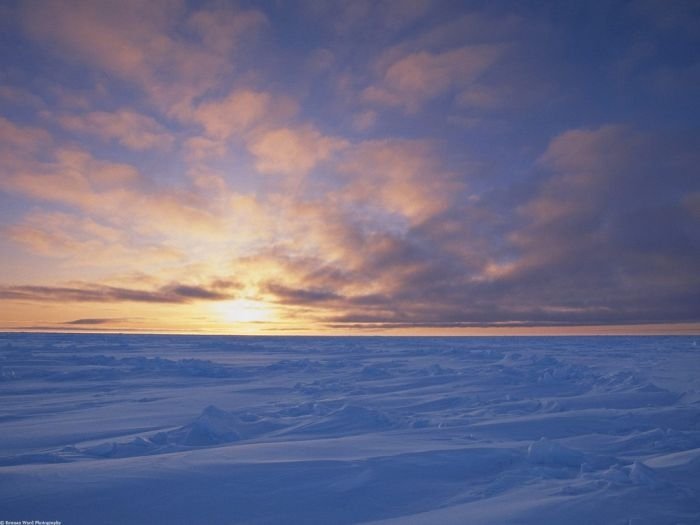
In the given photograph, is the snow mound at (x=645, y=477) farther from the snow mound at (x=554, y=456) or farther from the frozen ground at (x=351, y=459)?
the snow mound at (x=554, y=456)

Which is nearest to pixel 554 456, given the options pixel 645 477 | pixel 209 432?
pixel 645 477

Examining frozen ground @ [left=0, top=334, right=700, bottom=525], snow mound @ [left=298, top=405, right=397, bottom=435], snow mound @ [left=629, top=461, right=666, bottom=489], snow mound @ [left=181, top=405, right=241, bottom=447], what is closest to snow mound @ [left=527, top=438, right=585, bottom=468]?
frozen ground @ [left=0, top=334, right=700, bottom=525]

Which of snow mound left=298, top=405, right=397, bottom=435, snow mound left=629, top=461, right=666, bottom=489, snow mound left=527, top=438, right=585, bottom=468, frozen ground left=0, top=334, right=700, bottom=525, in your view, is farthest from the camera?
snow mound left=298, top=405, right=397, bottom=435

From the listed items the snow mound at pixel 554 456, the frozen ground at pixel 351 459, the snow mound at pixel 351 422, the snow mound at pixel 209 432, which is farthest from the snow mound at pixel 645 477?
the snow mound at pixel 209 432

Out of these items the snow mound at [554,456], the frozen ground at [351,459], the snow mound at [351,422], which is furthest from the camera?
the snow mound at [351,422]

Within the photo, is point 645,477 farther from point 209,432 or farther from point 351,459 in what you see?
point 209,432

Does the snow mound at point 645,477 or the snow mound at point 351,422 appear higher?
the snow mound at point 645,477

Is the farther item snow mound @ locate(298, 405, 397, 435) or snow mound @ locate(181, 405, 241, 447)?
snow mound @ locate(298, 405, 397, 435)

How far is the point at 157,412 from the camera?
7.04 m

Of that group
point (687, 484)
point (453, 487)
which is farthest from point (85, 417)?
point (687, 484)

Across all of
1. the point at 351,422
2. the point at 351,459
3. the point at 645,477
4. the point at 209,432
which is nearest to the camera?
the point at 645,477

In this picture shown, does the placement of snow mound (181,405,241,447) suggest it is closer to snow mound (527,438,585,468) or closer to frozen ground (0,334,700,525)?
frozen ground (0,334,700,525)

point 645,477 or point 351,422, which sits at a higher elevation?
point 645,477

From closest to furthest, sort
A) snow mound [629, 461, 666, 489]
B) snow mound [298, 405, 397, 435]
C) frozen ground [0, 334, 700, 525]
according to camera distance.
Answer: frozen ground [0, 334, 700, 525] < snow mound [629, 461, 666, 489] < snow mound [298, 405, 397, 435]
